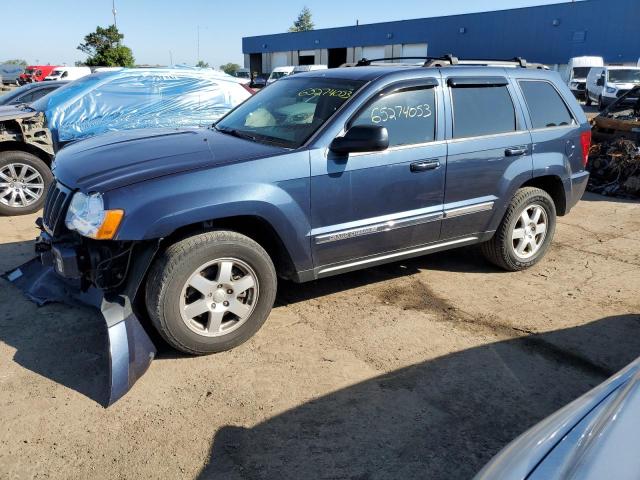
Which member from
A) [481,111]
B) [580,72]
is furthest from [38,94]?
[580,72]

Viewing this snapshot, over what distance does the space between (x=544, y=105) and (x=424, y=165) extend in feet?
5.54

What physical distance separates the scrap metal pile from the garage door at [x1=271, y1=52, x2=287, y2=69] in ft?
161

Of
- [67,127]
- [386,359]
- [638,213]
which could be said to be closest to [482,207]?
[386,359]

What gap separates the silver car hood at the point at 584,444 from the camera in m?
1.54

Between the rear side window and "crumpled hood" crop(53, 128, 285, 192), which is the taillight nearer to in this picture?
the rear side window

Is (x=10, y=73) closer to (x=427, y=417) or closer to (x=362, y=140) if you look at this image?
(x=362, y=140)

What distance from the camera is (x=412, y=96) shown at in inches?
165

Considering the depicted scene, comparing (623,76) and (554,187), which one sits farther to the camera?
(623,76)

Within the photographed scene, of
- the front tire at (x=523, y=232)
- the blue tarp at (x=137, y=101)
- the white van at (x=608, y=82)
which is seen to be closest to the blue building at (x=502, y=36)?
the white van at (x=608, y=82)

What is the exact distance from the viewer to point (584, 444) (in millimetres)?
1684

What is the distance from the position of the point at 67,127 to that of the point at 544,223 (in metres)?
5.72

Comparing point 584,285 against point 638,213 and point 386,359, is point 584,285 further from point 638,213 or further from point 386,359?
point 638,213

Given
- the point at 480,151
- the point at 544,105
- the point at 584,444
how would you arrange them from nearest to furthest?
the point at 584,444, the point at 480,151, the point at 544,105

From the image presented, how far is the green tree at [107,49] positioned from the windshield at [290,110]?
3345 centimetres
